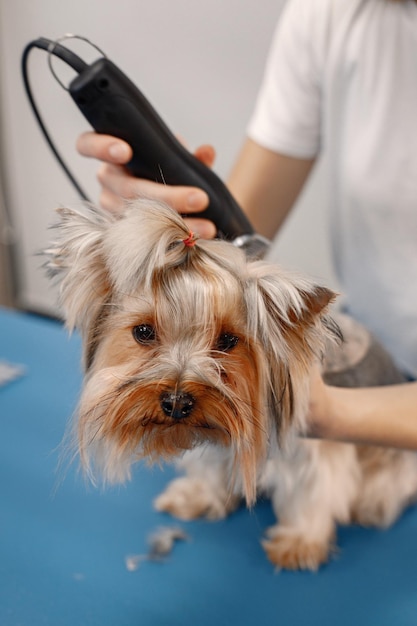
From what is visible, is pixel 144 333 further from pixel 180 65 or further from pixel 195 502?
pixel 180 65

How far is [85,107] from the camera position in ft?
2.64

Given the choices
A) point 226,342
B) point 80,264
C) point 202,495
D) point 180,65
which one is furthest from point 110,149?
point 180,65

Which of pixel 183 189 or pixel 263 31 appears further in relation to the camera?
pixel 263 31

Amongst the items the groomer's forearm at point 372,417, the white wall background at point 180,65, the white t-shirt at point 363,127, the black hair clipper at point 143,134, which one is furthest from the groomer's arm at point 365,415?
the white wall background at point 180,65

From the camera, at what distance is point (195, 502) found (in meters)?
1.12

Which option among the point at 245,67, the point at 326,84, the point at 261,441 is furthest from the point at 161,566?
the point at 245,67

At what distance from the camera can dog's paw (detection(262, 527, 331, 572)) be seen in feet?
3.37

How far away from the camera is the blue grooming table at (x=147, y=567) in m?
0.92

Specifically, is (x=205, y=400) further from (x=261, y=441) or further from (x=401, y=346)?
(x=401, y=346)

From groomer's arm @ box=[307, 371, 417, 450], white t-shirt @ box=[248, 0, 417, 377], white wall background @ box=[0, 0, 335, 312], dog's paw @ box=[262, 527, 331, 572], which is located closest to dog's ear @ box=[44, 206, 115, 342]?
groomer's arm @ box=[307, 371, 417, 450]

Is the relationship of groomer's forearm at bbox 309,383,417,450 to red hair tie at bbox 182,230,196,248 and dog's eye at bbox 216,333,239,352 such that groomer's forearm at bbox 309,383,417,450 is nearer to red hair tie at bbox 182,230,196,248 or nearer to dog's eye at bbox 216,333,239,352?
dog's eye at bbox 216,333,239,352

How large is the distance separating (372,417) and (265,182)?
1.98ft

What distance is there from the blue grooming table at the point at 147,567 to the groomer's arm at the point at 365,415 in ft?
0.81

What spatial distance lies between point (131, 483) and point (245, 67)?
53.0 inches
